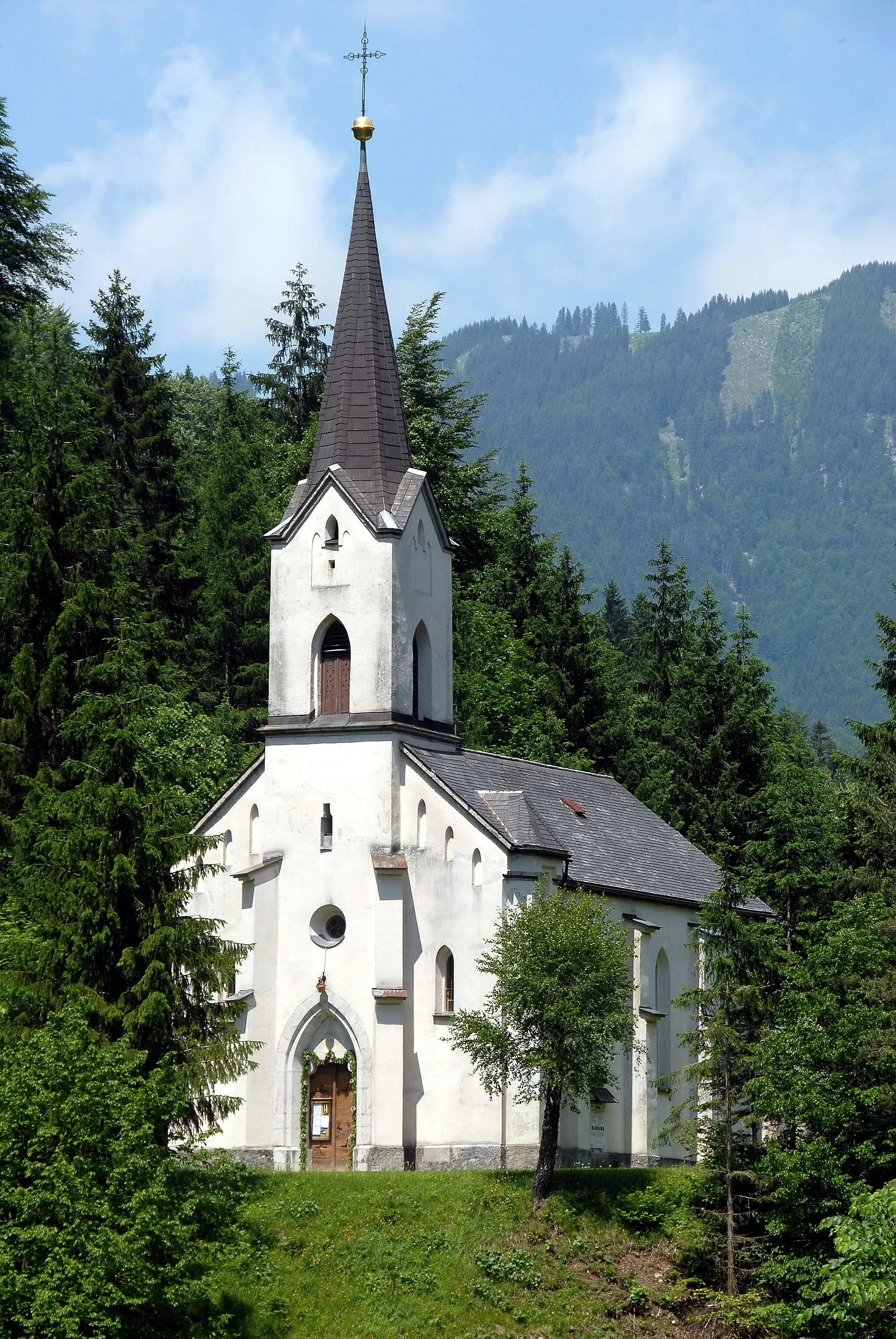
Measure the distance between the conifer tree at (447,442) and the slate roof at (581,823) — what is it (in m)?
19.8

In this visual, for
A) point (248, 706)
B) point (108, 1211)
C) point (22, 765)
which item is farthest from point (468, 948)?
point (248, 706)

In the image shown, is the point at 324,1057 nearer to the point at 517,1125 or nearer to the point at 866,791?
the point at 517,1125

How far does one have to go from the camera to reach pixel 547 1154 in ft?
117

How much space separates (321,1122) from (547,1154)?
6622 mm

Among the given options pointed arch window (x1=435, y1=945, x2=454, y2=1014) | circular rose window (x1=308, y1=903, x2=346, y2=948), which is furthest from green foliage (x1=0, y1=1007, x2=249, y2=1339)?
pointed arch window (x1=435, y1=945, x2=454, y2=1014)

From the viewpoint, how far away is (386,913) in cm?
4006

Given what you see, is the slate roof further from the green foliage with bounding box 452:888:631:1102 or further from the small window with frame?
the small window with frame

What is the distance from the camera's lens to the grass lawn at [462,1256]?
32281mm

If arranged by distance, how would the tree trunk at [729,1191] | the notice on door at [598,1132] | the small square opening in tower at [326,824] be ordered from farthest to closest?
1. the notice on door at [598,1132]
2. the small square opening in tower at [326,824]
3. the tree trunk at [729,1191]

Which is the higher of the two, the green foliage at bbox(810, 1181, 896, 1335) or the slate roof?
the slate roof

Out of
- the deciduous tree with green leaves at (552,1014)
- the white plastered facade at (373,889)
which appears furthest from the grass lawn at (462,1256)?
the white plastered facade at (373,889)

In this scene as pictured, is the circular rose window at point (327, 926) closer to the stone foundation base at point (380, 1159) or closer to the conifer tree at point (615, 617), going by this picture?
the stone foundation base at point (380, 1159)

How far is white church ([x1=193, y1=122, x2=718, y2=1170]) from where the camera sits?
130ft

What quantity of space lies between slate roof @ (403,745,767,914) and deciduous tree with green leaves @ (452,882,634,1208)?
3.58m
